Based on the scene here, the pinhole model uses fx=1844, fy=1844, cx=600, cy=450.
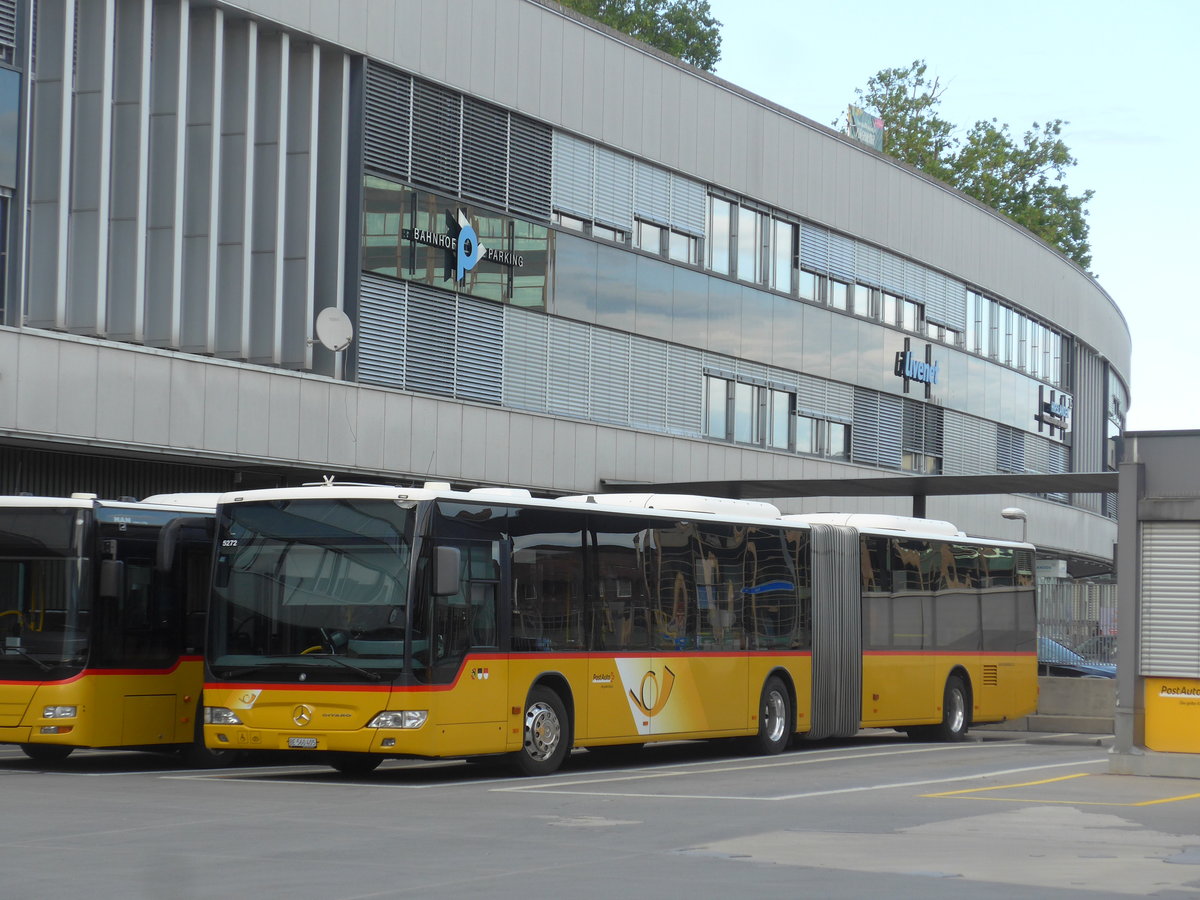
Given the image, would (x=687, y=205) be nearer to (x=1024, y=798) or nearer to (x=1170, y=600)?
(x=1170, y=600)

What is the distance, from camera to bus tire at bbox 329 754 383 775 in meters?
18.4

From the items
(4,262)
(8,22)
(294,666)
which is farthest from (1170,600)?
(8,22)

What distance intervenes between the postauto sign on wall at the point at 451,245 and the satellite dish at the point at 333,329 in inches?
64.9

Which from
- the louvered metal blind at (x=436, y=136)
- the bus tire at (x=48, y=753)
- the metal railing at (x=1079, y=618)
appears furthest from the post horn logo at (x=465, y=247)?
the bus tire at (x=48, y=753)

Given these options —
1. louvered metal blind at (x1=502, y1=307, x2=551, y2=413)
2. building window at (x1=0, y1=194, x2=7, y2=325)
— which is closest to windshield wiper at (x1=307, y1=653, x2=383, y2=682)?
building window at (x1=0, y1=194, x2=7, y2=325)

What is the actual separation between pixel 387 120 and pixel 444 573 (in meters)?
16.7

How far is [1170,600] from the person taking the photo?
18922 millimetres

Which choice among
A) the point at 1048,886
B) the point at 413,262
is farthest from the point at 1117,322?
the point at 1048,886

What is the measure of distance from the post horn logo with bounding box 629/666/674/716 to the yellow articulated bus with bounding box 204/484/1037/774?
22 millimetres

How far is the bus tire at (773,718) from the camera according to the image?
74.4 feet

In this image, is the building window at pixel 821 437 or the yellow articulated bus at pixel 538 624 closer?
the yellow articulated bus at pixel 538 624

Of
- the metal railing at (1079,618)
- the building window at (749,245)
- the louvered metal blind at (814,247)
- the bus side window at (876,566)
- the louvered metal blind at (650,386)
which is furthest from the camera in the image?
the louvered metal blind at (814,247)

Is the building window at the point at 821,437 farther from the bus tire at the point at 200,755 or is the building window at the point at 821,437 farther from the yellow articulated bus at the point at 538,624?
the bus tire at the point at 200,755

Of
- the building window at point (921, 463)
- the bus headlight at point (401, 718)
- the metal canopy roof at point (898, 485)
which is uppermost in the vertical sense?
the building window at point (921, 463)
